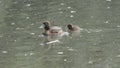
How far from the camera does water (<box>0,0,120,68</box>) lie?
37.1 feet

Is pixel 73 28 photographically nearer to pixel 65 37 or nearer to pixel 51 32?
pixel 65 37

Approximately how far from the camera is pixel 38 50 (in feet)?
41.0

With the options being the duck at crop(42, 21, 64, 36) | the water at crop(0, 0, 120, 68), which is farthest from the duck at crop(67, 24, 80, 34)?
the duck at crop(42, 21, 64, 36)

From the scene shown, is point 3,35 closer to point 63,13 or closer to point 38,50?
point 38,50

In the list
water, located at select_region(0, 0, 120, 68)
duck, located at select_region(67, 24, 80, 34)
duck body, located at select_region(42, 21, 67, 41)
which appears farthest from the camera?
duck body, located at select_region(42, 21, 67, 41)

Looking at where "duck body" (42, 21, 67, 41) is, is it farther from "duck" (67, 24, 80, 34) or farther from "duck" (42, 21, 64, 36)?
"duck" (67, 24, 80, 34)

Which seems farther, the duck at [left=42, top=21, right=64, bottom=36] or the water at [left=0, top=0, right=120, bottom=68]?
the duck at [left=42, top=21, right=64, bottom=36]

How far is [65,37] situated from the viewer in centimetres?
1412

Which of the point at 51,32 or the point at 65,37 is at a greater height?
the point at 65,37

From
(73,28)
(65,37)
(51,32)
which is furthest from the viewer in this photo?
(51,32)

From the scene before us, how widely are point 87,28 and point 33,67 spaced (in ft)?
12.9

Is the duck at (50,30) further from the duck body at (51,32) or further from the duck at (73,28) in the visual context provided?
the duck at (73,28)

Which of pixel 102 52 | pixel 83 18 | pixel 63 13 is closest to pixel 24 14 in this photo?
pixel 63 13

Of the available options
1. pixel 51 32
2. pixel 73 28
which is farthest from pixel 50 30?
pixel 73 28
